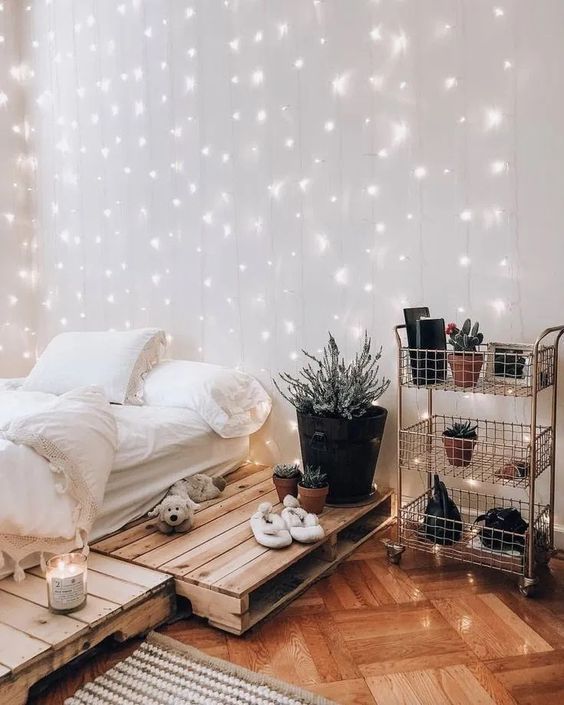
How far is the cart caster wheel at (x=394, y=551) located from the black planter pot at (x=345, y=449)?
0.25m

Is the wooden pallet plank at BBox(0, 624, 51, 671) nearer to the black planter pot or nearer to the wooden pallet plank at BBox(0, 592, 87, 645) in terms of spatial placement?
the wooden pallet plank at BBox(0, 592, 87, 645)

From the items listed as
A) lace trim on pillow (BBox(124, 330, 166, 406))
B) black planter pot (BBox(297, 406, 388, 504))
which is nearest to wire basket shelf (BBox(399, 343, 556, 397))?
black planter pot (BBox(297, 406, 388, 504))

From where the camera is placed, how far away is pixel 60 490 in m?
1.88

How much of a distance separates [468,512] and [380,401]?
55cm

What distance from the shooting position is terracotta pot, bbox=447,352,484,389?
203 centimetres

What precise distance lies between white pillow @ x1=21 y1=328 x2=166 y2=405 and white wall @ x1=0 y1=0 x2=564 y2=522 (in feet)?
0.97

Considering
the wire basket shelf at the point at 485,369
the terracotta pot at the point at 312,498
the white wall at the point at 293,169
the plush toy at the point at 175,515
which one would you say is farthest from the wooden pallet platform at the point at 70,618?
the white wall at the point at 293,169

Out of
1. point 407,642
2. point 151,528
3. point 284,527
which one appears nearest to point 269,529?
point 284,527

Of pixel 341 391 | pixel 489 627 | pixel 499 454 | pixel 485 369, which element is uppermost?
pixel 485 369

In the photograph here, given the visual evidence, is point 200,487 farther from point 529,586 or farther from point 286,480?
point 529,586

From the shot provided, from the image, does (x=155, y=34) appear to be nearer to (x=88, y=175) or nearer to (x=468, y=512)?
(x=88, y=175)

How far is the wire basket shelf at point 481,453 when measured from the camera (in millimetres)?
2061

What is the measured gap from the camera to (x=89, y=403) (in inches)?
85.0

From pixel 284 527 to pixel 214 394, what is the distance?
2.49ft
